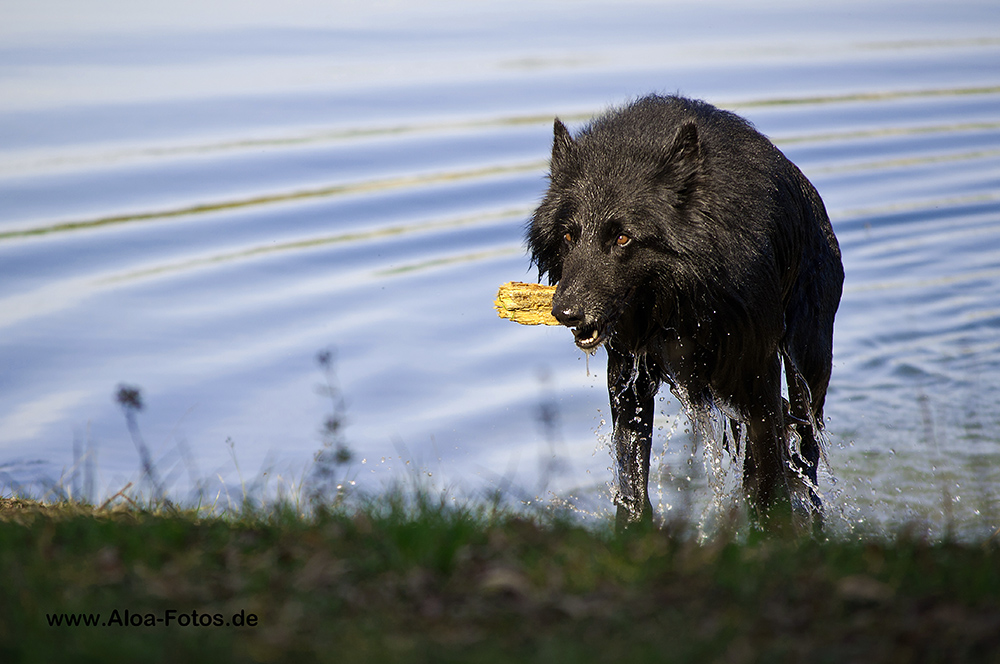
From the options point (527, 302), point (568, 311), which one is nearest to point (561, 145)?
point (527, 302)

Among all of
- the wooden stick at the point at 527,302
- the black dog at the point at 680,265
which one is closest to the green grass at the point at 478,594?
the black dog at the point at 680,265

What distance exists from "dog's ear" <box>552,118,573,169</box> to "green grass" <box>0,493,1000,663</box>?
2134mm

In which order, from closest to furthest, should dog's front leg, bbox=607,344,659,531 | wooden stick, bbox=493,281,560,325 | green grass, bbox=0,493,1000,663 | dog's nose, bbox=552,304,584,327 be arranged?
1. green grass, bbox=0,493,1000,663
2. dog's nose, bbox=552,304,584,327
3. dog's front leg, bbox=607,344,659,531
4. wooden stick, bbox=493,281,560,325

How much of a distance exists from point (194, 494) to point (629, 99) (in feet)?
9.62

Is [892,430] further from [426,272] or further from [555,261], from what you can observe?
[426,272]

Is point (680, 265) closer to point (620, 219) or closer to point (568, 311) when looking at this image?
point (620, 219)

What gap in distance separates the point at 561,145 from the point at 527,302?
82cm

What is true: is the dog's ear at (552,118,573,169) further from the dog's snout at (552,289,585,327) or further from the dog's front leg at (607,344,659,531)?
the dog's front leg at (607,344,659,531)

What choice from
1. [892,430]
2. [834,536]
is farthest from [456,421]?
[834,536]

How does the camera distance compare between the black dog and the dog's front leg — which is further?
the dog's front leg

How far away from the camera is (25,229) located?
33.0ft

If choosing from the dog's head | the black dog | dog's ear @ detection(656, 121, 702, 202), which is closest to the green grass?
the dog's head

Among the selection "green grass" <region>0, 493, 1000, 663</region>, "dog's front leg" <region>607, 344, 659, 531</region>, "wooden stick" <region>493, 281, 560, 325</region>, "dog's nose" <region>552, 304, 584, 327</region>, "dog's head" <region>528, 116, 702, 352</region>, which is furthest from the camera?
"wooden stick" <region>493, 281, 560, 325</region>

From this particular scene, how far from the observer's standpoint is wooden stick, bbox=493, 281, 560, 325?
201 inches
